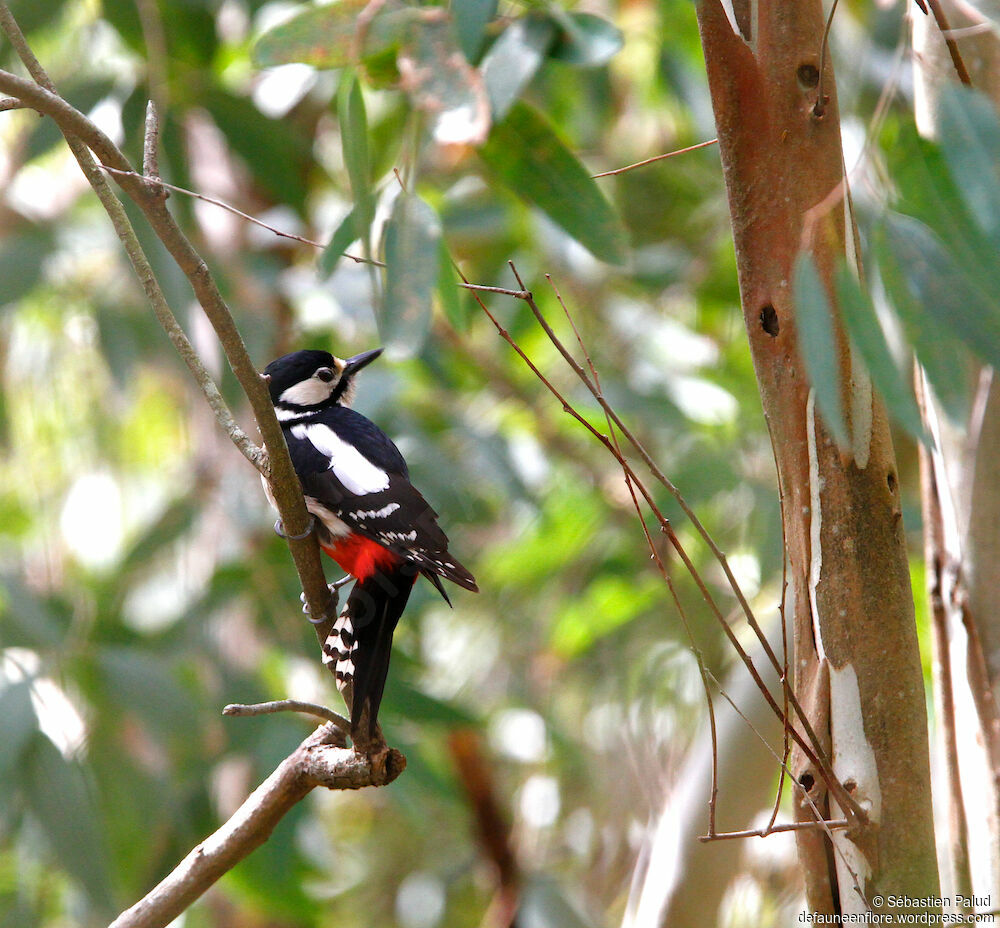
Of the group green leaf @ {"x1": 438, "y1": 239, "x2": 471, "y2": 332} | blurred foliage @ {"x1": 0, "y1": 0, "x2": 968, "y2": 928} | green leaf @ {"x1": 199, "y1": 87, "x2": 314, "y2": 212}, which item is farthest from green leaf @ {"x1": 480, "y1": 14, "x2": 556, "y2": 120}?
green leaf @ {"x1": 199, "y1": 87, "x2": 314, "y2": 212}

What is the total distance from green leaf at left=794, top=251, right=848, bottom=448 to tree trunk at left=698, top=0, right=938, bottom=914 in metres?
0.08

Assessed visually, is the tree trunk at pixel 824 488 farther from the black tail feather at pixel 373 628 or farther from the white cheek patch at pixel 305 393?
the white cheek patch at pixel 305 393

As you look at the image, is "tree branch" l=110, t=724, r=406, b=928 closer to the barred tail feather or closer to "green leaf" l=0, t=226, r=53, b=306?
the barred tail feather

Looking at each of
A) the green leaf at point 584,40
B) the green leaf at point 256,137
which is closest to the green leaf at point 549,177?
A: the green leaf at point 584,40

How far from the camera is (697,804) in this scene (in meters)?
2.31

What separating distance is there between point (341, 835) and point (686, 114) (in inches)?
121

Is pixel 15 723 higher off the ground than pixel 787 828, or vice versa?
pixel 15 723

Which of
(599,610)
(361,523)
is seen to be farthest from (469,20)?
(599,610)

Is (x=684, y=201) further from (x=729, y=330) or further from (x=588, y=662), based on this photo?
(x=588, y=662)

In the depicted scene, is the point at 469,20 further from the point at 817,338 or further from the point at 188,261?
the point at 817,338

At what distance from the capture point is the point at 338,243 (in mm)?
1799

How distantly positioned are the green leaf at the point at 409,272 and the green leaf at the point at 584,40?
516 millimetres

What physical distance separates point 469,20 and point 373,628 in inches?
33.8

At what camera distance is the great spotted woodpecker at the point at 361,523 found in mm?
1699
